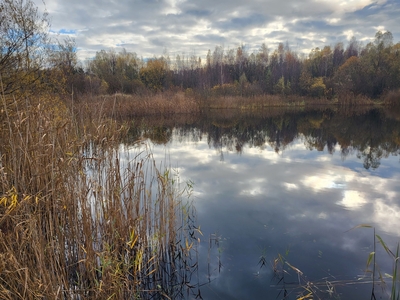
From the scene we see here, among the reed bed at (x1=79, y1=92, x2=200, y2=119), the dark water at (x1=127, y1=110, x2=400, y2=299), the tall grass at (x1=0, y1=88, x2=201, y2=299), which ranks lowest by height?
the dark water at (x1=127, y1=110, x2=400, y2=299)

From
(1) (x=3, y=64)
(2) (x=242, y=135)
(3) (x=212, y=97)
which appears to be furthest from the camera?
(3) (x=212, y=97)

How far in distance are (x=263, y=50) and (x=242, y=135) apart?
159 ft

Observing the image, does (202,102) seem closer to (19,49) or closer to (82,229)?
(19,49)

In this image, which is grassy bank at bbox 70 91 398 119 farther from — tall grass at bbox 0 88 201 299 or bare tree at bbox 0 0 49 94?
tall grass at bbox 0 88 201 299

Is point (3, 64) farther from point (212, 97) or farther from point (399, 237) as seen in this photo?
point (212, 97)

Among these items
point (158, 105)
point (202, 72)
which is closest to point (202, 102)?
point (158, 105)

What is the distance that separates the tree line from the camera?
22.8 feet

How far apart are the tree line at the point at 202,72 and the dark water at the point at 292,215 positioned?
2429 mm

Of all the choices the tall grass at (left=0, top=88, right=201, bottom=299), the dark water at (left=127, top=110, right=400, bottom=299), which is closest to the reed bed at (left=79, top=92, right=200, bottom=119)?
the dark water at (left=127, top=110, right=400, bottom=299)

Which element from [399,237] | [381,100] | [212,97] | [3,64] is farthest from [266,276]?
[381,100]

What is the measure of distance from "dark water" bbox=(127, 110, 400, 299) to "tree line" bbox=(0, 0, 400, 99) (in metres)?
2.43

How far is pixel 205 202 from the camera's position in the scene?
5.09 m

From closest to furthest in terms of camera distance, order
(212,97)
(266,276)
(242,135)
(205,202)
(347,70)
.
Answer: (266,276), (205,202), (242,135), (212,97), (347,70)

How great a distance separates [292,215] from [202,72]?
153 ft
